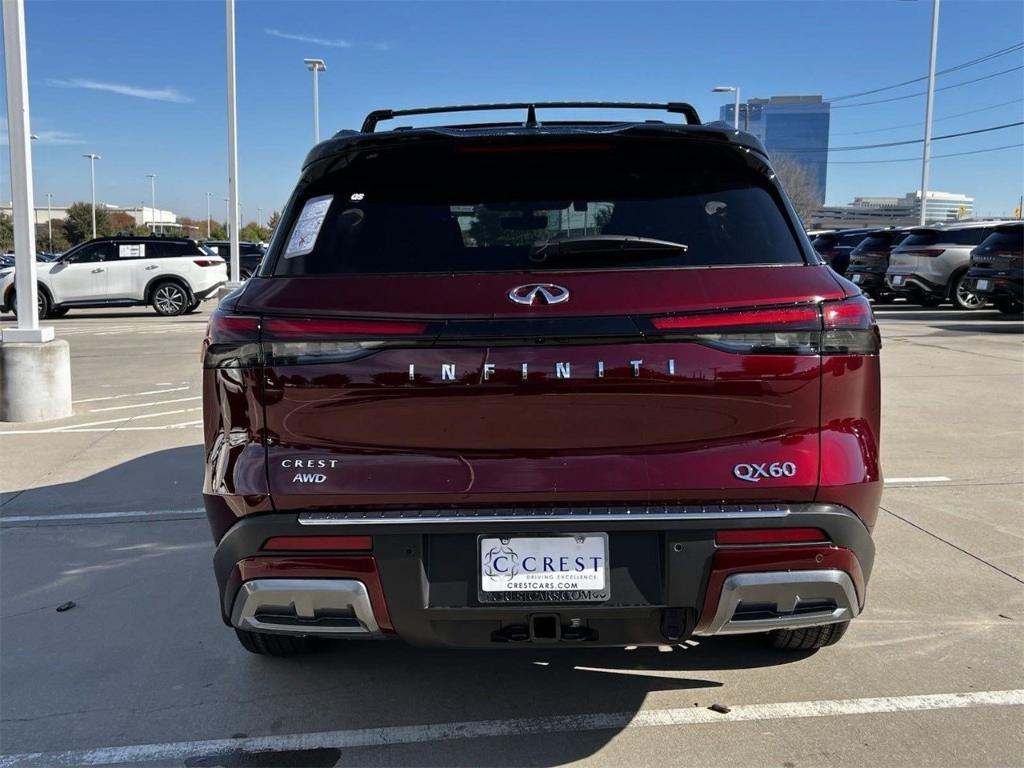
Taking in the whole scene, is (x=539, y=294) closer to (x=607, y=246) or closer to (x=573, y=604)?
(x=607, y=246)

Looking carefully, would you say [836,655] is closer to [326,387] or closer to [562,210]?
[562,210]

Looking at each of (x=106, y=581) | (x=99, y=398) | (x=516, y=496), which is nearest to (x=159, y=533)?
(x=106, y=581)

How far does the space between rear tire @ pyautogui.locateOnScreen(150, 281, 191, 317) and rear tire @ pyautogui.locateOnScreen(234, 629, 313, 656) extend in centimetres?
Result: 1802

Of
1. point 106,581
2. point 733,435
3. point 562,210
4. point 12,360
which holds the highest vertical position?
point 562,210

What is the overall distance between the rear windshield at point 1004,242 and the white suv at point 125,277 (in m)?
15.9

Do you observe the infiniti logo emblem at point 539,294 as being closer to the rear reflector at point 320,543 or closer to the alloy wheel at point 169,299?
the rear reflector at point 320,543

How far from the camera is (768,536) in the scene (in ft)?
8.09

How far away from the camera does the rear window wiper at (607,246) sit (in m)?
2.60

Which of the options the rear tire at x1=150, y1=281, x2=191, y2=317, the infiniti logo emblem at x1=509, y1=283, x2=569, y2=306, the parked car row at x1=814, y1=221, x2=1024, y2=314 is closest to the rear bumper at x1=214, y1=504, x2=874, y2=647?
the infiniti logo emblem at x1=509, y1=283, x2=569, y2=306

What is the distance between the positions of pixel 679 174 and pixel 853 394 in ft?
2.86

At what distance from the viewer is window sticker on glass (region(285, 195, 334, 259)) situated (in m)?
2.76

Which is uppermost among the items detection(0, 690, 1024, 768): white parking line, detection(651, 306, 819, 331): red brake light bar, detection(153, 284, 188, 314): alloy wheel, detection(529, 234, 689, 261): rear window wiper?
detection(529, 234, 689, 261): rear window wiper

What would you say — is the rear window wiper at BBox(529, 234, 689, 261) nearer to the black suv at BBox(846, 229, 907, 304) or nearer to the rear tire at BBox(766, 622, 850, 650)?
the rear tire at BBox(766, 622, 850, 650)

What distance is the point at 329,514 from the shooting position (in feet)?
8.18
